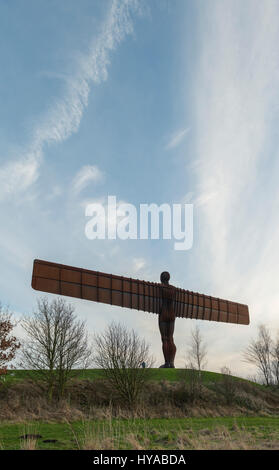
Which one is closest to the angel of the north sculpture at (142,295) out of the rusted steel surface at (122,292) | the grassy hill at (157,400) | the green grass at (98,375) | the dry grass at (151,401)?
the rusted steel surface at (122,292)

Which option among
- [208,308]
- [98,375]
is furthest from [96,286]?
[208,308]

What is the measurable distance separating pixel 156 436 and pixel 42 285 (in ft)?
49.1

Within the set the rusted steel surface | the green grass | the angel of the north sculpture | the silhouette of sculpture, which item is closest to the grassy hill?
the green grass

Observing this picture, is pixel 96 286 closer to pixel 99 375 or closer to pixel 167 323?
pixel 167 323

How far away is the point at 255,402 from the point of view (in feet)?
87.3

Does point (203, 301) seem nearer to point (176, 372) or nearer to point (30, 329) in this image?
point (176, 372)

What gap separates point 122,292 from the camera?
26.2 meters

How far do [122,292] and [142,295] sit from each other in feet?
5.74

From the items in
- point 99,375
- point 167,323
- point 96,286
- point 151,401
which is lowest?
point 151,401

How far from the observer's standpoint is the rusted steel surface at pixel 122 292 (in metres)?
23.2

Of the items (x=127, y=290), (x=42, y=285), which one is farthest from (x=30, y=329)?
(x=127, y=290)

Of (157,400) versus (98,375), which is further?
(98,375)

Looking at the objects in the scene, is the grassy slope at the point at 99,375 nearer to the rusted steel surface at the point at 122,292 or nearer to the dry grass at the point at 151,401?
the dry grass at the point at 151,401
